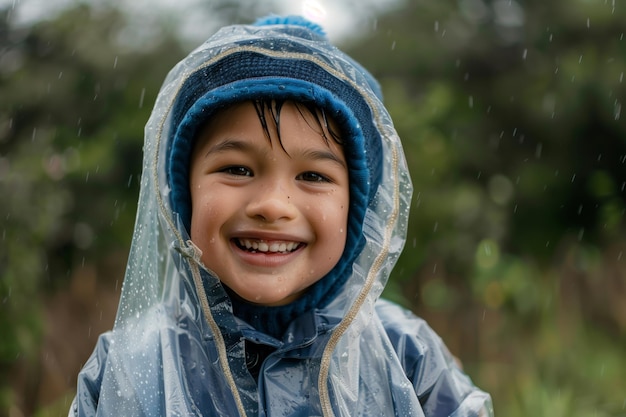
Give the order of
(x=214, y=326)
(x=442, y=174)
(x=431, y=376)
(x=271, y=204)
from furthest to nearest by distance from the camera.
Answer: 1. (x=442, y=174)
2. (x=431, y=376)
3. (x=214, y=326)
4. (x=271, y=204)

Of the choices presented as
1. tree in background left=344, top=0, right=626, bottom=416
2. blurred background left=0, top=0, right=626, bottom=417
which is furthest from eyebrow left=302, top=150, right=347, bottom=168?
tree in background left=344, top=0, right=626, bottom=416

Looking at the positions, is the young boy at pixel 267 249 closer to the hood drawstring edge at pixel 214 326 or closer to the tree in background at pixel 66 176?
the hood drawstring edge at pixel 214 326

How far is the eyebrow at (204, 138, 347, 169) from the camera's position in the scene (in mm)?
1804

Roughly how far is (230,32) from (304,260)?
0.66m

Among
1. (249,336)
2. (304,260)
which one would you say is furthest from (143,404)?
(304,260)

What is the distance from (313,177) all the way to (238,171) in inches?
7.5

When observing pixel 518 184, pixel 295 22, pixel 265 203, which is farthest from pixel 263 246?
pixel 518 184

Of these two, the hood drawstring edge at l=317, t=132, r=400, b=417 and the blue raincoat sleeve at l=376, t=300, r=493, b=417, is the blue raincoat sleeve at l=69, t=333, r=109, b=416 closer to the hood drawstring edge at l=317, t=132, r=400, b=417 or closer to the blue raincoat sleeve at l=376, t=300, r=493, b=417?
the hood drawstring edge at l=317, t=132, r=400, b=417

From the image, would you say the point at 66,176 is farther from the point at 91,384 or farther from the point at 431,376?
the point at 431,376

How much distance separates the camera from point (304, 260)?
1.87 meters

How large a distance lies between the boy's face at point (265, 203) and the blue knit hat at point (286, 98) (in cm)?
5

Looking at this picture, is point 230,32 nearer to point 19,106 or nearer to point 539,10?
point 19,106

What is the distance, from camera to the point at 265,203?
175 cm

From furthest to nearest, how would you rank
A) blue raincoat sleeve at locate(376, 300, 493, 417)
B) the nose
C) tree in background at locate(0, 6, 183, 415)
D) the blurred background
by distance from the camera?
the blurred background < tree in background at locate(0, 6, 183, 415) < blue raincoat sleeve at locate(376, 300, 493, 417) < the nose
